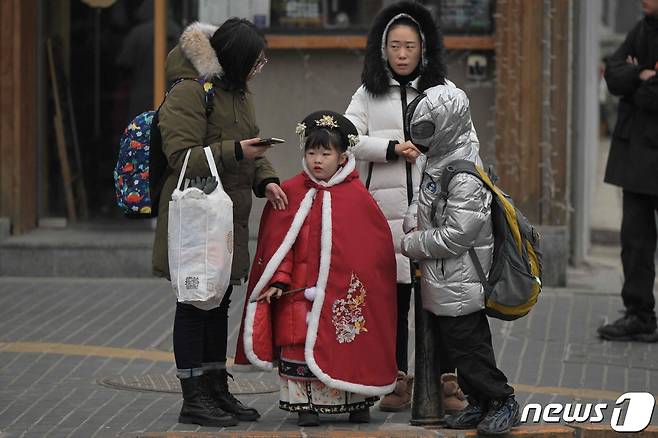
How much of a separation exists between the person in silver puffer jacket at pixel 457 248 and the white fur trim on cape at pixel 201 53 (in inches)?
35.9

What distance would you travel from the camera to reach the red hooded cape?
22.3 ft

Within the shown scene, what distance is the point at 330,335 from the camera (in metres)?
6.82

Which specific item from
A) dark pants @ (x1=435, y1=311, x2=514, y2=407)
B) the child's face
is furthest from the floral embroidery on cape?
the child's face

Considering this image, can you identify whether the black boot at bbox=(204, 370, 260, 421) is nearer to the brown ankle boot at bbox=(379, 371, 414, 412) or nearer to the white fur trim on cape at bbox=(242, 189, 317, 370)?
the white fur trim on cape at bbox=(242, 189, 317, 370)

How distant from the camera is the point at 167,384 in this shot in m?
8.07

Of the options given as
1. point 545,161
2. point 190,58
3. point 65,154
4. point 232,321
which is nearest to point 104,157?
point 65,154

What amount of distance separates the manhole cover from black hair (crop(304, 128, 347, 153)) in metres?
1.62

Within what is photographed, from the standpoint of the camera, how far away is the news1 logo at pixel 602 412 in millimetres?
7020

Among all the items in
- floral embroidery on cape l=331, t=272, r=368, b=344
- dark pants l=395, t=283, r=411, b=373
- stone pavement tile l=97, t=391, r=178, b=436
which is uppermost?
floral embroidery on cape l=331, t=272, r=368, b=344

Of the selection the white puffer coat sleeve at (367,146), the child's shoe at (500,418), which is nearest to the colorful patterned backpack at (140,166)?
the white puffer coat sleeve at (367,146)

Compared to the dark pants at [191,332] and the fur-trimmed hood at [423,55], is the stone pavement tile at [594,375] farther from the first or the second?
the dark pants at [191,332]

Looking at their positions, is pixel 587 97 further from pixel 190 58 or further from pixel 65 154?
pixel 190 58

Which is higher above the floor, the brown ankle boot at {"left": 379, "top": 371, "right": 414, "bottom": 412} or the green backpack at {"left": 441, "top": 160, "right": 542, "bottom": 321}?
the green backpack at {"left": 441, "top": 160, "right": 542, "bottom": 321}

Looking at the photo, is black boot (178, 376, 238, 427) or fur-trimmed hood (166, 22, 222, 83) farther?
black boot (178, 376, 238, 427)
